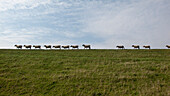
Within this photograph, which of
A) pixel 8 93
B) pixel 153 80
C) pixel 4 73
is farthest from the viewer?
pixel 4 73

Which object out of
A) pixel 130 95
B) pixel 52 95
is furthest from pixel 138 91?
pixel 52 95

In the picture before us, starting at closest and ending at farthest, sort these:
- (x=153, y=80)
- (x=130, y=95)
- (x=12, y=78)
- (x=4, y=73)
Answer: (x=130, y=95)
(x=153, y=80)
(x=12, y=78)
(x=4, y=73)

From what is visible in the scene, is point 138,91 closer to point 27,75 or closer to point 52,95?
point 52,95

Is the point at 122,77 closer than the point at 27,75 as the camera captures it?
Yes

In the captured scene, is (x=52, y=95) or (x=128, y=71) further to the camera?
(x=128, y=71)

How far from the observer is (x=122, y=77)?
18.8 metres

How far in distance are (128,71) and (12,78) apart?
15.0 metres

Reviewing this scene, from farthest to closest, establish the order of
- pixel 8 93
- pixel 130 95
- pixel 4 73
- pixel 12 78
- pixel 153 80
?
pixel 4 73, pixel 12 78, pixel 153 80, pixel 8 93, pixel 130 95

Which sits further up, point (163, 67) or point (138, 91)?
point (163, 67)

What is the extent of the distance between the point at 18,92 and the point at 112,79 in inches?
402

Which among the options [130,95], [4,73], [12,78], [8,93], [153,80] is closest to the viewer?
[130,95]

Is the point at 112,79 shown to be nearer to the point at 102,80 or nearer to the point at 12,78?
the point at 102,80

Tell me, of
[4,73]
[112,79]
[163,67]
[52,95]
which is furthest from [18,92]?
[163,67]

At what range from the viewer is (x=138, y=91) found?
50.7 ft
